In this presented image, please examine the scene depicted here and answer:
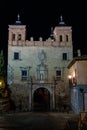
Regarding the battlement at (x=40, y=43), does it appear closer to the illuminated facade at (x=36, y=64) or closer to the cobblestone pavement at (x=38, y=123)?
the illuminated facade at (x=36, y=64)

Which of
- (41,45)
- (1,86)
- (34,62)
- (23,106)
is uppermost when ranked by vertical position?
(41,45)

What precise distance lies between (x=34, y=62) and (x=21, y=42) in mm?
4481

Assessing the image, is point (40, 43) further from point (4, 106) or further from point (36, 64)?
point (4, 106)

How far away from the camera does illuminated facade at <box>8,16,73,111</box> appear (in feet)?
163

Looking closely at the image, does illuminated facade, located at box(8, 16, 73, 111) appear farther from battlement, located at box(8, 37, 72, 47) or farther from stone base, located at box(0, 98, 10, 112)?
stone base, located at box(0, 98, 10, 112)

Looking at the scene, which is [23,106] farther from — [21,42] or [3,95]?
[21,42]

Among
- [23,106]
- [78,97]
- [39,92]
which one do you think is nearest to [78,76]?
[78,97]

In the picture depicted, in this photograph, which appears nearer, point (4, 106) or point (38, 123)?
point (38, 123)

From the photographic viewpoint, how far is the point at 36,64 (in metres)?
50.6

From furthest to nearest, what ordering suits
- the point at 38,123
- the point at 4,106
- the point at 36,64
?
the point at 36,64 → the point at 4,106 → the point at 38,123

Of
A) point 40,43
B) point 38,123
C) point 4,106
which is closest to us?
point 38,123

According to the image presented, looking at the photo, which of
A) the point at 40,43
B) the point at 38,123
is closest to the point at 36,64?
the point at 40,43

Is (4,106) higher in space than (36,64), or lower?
lower

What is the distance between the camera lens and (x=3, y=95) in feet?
159
